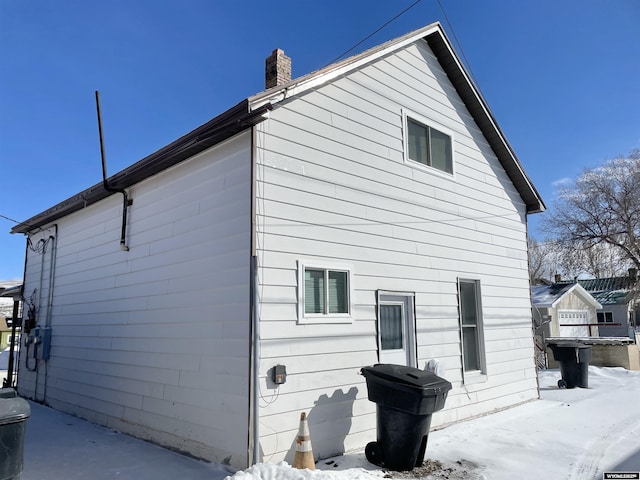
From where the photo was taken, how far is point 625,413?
24.8 feet

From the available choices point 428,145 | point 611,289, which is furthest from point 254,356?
point 611,289

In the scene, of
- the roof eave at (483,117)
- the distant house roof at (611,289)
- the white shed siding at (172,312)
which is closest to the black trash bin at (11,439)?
the white shed siding at (172,312)

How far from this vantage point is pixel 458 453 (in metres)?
5.48

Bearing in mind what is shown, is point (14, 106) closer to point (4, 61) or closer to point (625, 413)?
point (4, 61)

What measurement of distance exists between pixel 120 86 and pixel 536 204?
916cm

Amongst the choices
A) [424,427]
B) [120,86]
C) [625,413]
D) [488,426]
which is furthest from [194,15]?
[625,413]

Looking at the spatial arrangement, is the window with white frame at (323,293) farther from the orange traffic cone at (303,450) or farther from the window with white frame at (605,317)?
the window with white frame at (605,317)

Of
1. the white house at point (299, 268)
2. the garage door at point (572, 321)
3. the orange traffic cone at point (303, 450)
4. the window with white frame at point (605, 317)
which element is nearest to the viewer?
the orange traffic cone at point (303, 450)

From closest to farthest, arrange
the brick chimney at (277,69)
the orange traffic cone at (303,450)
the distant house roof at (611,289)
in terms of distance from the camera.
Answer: the orange traffic cone at (303,450), the brick chimney at (277,69), the distant house roof at (611,289)

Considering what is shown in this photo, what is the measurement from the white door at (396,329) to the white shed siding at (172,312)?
7.20ft

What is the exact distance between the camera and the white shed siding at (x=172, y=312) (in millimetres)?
4992

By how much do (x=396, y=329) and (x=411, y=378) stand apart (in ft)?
5.76

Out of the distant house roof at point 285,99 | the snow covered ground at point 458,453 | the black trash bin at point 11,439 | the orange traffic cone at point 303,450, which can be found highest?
the distant house roof at point 285,99

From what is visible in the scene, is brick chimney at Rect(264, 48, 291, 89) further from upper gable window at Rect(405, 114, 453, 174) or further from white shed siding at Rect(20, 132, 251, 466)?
→ upper gable window at Rect(405, 114, 453, 174)
